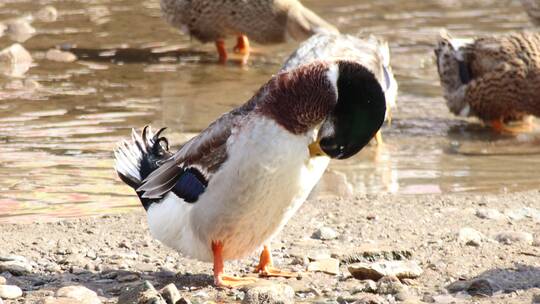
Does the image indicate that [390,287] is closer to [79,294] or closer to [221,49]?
[79,294]

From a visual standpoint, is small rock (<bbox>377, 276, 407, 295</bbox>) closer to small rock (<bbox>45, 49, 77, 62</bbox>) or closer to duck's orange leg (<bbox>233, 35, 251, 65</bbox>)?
small rock (<bbox>45, 49, 77, 62</bbox>)

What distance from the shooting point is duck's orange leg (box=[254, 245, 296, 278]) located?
5.79 m

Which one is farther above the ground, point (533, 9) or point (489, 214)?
point (489, 214)

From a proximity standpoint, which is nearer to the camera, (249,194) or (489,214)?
(249,194)

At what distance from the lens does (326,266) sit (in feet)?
19.2

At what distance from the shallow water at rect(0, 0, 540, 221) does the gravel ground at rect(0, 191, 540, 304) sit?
0.71 metres

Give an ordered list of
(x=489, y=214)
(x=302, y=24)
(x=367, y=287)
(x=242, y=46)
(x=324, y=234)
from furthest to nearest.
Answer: (x=242, y=46) → (x=302, y=24) → (x=489, y=214) → (x=324, y=234) → (x=367, y=287)

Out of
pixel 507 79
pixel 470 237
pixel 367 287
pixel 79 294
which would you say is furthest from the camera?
pixel 507 79

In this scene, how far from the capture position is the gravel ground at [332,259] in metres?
5.37

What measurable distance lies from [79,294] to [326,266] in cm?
128

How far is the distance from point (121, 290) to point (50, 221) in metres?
1.63

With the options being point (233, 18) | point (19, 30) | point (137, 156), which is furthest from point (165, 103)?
point (137, 156)

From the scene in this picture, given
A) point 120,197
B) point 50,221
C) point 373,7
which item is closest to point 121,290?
point 50,221

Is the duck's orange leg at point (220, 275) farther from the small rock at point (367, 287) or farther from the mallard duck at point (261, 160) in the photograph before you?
the small rock at point (367, 287)
